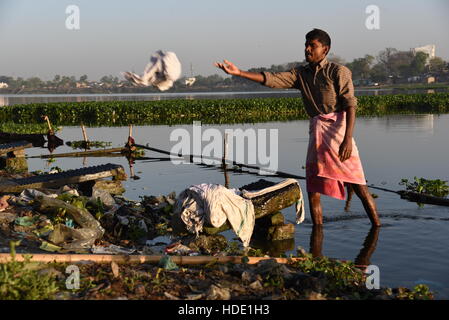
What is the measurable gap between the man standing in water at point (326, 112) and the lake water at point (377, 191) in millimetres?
864

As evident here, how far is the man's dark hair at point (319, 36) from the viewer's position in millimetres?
6615

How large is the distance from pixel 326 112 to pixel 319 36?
0.92 meters

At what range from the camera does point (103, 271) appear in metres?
4.83

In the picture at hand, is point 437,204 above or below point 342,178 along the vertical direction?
below

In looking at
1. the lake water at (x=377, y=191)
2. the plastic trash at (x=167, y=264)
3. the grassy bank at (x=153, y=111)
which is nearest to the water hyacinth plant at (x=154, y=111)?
the grassy bank at (x=153, y=111)

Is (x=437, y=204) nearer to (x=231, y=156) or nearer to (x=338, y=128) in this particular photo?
(x=338, y=128)

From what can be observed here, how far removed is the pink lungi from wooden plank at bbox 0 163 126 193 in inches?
175

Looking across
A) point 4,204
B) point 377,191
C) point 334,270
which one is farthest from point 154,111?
point 334,270

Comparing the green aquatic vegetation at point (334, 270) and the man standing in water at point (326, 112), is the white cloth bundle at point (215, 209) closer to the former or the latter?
the man standing in water at point (326, 112)

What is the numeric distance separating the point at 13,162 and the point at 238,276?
441 inches

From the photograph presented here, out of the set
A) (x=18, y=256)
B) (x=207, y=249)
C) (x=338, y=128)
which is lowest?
(x=207, y=249)

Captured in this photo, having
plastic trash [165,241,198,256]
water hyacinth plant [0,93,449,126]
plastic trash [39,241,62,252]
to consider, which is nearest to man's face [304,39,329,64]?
plastic trash [165,241,198,256]
